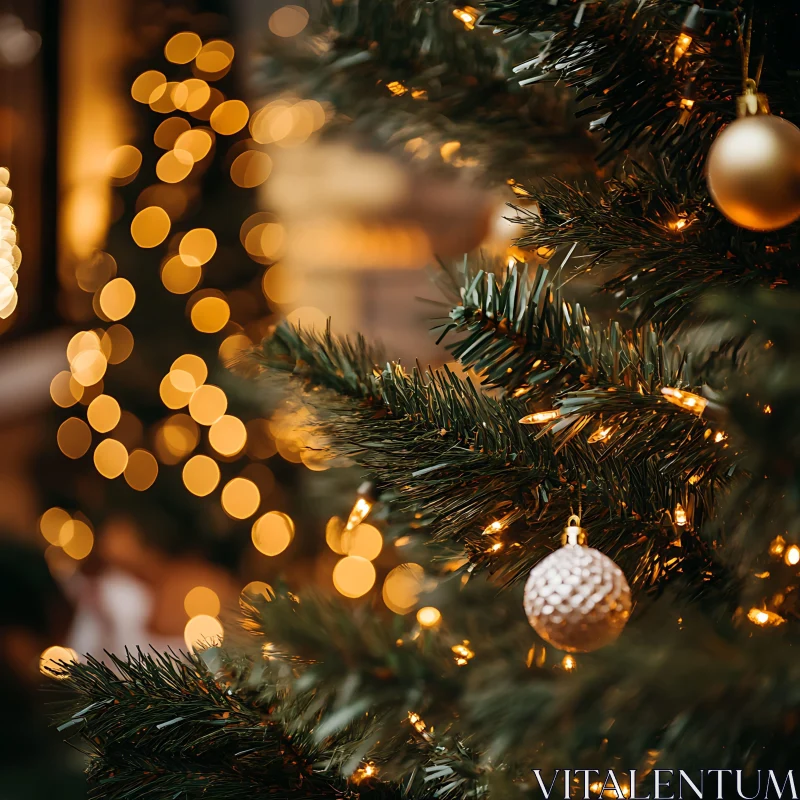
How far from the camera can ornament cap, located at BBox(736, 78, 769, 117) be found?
10.7 inches

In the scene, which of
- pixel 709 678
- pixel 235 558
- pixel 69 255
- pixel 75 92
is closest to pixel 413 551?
pixel 709 678

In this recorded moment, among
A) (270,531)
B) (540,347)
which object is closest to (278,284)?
(270,531)

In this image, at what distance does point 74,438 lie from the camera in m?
0.90

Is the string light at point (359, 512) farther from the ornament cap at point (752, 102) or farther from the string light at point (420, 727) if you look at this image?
the ornament cap at point (752, 102)

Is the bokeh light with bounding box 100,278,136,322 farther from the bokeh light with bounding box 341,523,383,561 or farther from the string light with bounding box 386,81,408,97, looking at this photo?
the string light with bounding box 386,81,408,97

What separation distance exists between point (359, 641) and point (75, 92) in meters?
1.00

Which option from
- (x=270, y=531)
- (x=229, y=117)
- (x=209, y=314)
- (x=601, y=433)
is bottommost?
(x=270, y=531)

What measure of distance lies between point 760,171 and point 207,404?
72 centimetres

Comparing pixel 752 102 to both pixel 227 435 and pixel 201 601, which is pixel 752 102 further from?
pixel 201 601

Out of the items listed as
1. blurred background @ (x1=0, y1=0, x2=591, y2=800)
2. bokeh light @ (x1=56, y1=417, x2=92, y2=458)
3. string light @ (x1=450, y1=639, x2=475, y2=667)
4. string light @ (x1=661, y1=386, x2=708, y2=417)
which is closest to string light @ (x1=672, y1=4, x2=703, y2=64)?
string light @ (x1=661, y1=386, x2=708, y2=417)

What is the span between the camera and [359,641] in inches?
9.6

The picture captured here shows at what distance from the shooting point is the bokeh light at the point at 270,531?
86cm

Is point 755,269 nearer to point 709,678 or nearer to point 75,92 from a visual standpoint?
point 709,678

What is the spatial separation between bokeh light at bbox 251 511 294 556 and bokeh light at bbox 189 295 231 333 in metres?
0.23
